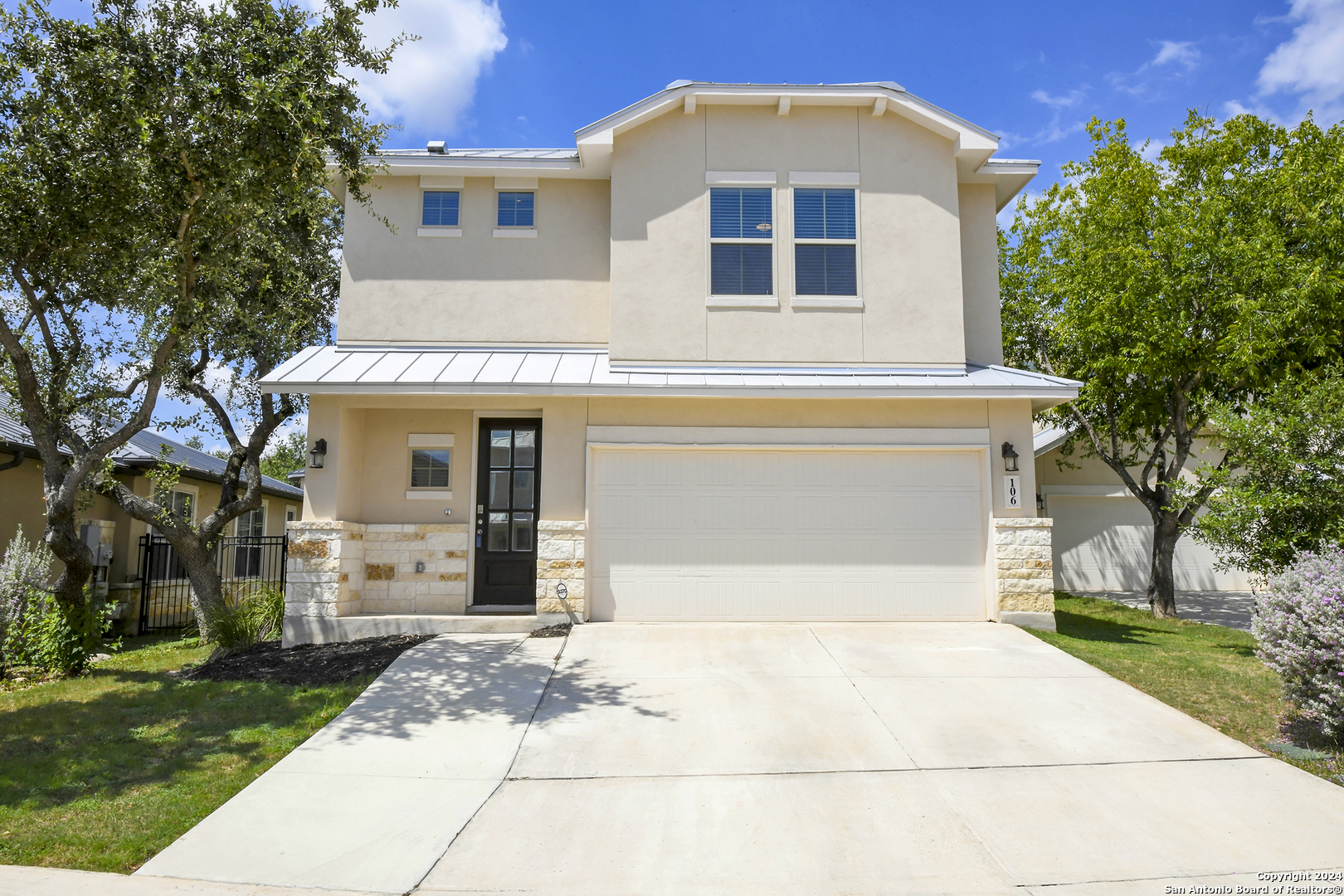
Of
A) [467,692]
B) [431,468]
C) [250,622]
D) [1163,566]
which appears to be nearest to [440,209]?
[431,468]

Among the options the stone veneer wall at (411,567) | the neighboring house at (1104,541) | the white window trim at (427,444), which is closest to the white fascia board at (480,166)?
the white window trim at (427,444)

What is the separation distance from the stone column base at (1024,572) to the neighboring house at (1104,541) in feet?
22.5

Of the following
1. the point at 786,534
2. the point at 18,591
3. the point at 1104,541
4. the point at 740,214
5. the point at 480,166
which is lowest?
the point at 18,591

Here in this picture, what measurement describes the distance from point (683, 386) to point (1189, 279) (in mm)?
7679

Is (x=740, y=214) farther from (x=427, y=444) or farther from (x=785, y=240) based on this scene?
(x=427, y=444)

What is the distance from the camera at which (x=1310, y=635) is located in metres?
6.09

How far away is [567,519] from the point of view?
10094mm

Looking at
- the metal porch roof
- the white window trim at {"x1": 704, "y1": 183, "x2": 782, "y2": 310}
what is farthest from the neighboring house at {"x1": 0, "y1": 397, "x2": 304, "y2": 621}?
the white window trim at {"x1": 704, "y1": 183, "x2": 782, "y2": 310}

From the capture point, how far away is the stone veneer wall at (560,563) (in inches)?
391

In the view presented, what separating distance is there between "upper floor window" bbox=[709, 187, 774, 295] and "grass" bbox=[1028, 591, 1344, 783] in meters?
5.67

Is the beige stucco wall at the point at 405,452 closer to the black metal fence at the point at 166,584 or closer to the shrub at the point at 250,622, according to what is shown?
the shrub at the point at 250,622

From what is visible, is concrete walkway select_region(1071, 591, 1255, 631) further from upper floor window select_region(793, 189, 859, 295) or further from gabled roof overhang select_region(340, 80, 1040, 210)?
upper floor window select_region(793, 189, 859, 295)

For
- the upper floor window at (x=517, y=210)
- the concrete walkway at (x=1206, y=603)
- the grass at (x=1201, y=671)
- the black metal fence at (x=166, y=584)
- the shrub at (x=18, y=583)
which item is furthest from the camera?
the black metal fence at (x=166, y=584)

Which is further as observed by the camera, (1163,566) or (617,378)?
(1163,566)
